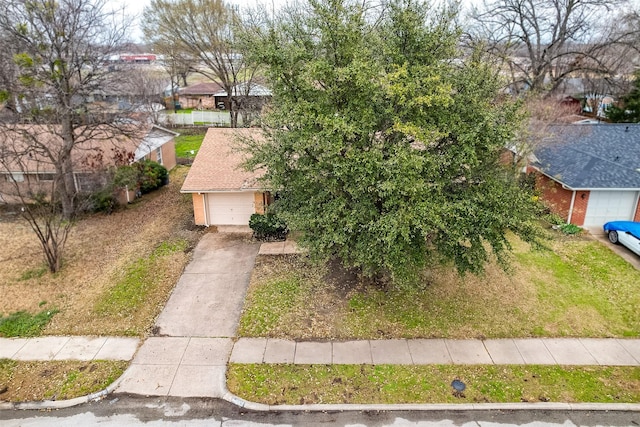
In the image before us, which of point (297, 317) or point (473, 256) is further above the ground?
point (473, 256)

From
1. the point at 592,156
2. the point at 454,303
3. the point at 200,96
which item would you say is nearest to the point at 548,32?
the point at 592,156

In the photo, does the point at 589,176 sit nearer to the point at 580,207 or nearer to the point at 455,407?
the point at 580,207

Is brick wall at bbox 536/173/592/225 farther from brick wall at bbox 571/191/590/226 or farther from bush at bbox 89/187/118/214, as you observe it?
bush at bbox 89/187/118/214

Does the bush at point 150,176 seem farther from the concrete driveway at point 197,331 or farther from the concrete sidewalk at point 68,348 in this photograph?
the concrete sidewalk at point 68,348

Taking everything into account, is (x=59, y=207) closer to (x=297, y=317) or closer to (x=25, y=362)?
(x=25, y=362)

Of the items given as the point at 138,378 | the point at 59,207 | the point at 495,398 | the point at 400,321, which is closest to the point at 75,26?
the point at 59,207
